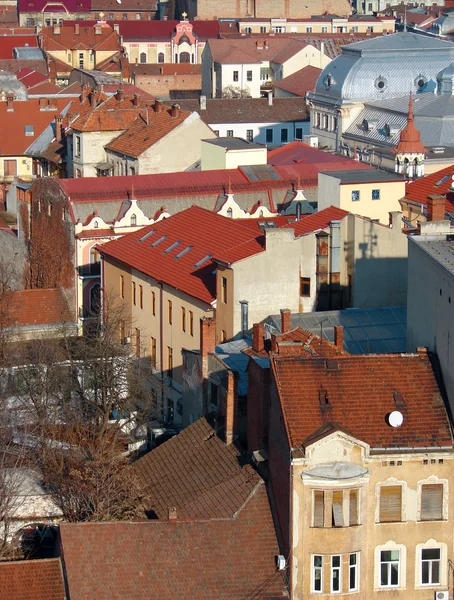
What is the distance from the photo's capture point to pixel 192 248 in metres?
Result: 55.4

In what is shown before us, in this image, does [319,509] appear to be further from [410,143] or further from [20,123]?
[20,123]

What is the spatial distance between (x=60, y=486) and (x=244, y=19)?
134917 millimetres

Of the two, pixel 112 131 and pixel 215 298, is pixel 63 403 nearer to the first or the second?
pixel 215 298

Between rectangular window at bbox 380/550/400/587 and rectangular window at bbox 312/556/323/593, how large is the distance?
4.18ft

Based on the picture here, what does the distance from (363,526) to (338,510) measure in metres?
0.65

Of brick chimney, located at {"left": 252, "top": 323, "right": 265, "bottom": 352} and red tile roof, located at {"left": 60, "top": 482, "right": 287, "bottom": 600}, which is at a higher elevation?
brick chimney, located at {"left": 252, "top": 323, "right": 265, "bottom": 352}

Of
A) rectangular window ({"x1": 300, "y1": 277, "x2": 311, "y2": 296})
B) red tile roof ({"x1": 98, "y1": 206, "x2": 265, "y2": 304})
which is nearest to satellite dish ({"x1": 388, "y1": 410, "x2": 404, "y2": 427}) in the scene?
red tile roof ({"x1": 98, "y1": 206, "x2": 265, "y2": 304})

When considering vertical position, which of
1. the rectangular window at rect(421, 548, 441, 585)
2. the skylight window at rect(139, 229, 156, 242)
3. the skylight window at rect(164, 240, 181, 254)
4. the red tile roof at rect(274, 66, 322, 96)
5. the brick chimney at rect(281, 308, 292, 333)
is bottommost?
the red tile roof at rect(274, 66, 322, 96)

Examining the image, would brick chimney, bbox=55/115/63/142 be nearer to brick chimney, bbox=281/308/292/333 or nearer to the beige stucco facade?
brick chimney, bbox=281/308/292/333

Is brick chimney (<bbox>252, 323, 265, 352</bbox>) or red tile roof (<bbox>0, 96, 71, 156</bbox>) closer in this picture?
brick chimney (<bbox>252, 323, 265, 352</bbox>)

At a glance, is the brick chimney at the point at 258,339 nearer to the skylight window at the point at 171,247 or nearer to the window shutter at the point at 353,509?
the window shutter at the point at 353,509

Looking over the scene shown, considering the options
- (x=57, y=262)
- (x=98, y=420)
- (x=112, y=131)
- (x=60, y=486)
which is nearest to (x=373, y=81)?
(x=112, y=131)

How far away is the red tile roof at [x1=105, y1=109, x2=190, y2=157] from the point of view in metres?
80.2

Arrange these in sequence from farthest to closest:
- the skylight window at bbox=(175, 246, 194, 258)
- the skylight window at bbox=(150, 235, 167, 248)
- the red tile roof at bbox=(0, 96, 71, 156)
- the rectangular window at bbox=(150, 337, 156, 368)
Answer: the red tile roof at bbox=(0, 96, 71, 156) → the skylight window at bbox=(150, 235, 167, 248) → the skylight window at bbox=(175, 246, 194, 258) → the rectangular window at bbox=(150, 337, 156, 368)
